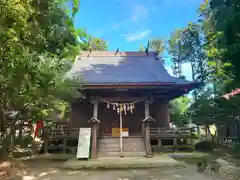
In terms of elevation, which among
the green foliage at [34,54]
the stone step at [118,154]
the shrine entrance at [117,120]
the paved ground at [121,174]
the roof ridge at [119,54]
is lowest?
Answer: the paved ground at [121,174]

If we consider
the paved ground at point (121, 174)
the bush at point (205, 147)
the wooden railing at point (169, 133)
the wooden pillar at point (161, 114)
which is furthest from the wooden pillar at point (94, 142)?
the bush at point (205, 147)

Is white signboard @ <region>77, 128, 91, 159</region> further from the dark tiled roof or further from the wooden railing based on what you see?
the wooden railing

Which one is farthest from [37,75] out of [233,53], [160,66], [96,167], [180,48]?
[180,48]

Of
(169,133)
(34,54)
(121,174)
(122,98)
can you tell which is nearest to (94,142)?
(122,98)

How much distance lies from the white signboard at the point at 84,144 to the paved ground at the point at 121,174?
65.0 inches

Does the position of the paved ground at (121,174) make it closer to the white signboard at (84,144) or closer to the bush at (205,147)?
the white signboard at (84,144)

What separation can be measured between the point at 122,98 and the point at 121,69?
311cm

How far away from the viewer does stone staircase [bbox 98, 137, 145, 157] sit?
34.7 ft

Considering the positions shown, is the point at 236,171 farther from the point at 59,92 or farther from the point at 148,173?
the point at 59,92

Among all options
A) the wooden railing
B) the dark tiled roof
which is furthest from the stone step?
the dark tiled roof

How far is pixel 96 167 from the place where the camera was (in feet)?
28.2

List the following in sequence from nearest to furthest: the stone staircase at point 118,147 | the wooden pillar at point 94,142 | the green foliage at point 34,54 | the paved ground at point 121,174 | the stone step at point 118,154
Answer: the green foliage at point 34,54
the paved ground at point 121,174
the wooden pillar at point 94,142
the stone step at point 118,154
the stone staircase at point 118,147

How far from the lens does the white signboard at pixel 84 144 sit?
1016 centimetres

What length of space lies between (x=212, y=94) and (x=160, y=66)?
5314 millimetres
